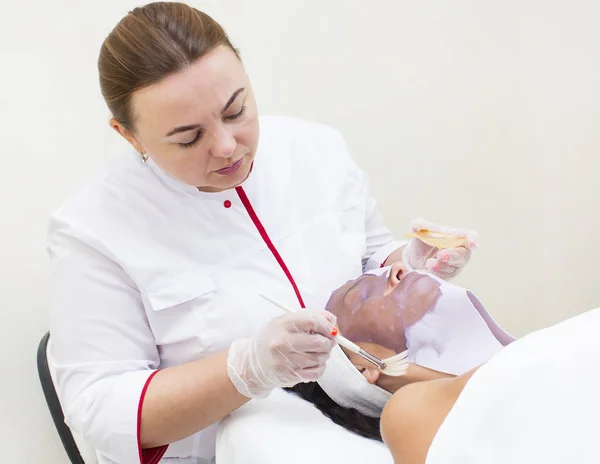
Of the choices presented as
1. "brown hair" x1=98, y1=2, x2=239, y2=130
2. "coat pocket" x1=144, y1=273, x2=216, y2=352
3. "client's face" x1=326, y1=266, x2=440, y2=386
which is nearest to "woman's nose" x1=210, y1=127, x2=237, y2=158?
"brown hair" x1=98, y1=2, x2=239, y2=130

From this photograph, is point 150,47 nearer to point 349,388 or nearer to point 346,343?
point 346,343

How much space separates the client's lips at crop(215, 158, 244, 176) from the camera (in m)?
1.27

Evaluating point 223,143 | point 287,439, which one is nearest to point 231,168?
point 223,143

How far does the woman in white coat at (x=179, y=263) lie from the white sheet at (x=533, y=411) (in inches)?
16.4

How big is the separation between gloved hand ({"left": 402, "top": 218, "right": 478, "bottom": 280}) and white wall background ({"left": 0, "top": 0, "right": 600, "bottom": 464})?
70cm

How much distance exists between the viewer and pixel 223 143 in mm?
1191

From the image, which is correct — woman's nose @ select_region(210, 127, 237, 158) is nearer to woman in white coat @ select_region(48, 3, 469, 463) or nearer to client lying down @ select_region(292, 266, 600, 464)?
woman in white coat @ select_region(48, 3, 469, 463)

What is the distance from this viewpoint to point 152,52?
3.72 feet

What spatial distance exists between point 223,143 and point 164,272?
278mm

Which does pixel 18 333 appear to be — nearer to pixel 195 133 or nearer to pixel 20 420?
pixel 20 420

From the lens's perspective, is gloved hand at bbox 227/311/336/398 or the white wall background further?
the white wall background

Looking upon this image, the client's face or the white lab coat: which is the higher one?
the white lab coat

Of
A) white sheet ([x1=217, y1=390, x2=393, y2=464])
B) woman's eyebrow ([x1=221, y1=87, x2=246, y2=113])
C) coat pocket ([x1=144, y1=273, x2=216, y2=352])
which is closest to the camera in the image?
white sheet ([x1=217, y1=390, x2=393, y2=464])

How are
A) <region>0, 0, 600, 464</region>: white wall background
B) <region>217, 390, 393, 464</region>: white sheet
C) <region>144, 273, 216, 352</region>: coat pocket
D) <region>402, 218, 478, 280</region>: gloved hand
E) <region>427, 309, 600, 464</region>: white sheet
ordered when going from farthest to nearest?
<region>0, 0, 600, 464</region>: white wall background < <region>402, 218, 478, 280</region>: gloved hand < <region>144, 273, 216, 352</region>: coat pocket < <region>217, 390, 393, 464</region>: white sheet < <region>427, 309, 600, 464</region>: white sheet
